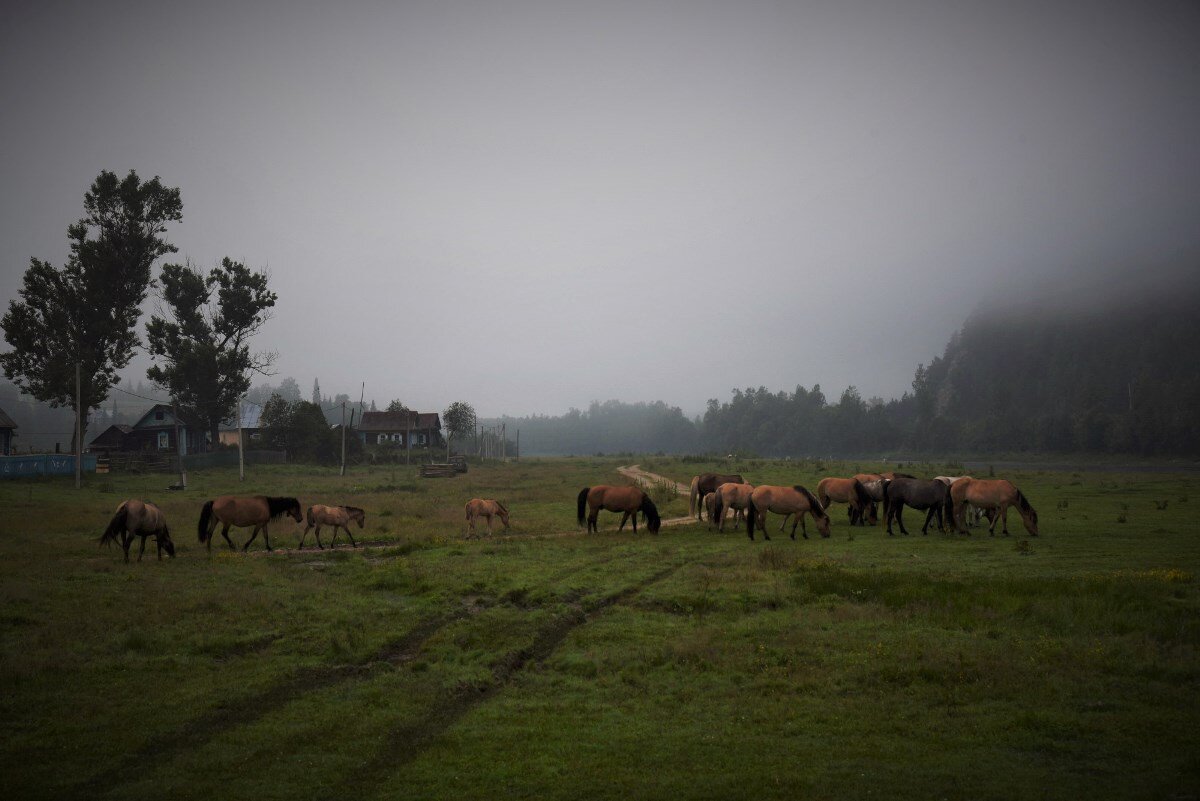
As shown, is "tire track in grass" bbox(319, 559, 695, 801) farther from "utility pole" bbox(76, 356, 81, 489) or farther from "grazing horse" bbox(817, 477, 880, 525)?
"utility pole" bbox(76, 356, 81, 489)

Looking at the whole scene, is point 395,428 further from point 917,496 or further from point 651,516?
point 917,496

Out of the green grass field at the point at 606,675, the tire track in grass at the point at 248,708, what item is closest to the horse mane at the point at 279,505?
the green grass field at the point at 606,675

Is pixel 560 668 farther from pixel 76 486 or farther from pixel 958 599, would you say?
pixel 76 486

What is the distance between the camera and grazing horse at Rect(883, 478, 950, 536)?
24797 millimetres

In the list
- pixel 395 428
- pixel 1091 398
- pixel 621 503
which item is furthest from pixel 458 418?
pixel 1091 398

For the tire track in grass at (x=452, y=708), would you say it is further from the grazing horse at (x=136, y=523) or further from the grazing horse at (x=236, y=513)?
the grazing horse at (x=136, y=523)

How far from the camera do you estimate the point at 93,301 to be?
5503cm

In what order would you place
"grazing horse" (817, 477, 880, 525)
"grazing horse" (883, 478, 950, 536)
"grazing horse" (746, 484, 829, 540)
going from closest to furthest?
1. "grazing horse" (746, 484, 829, 540)
2. "grazing horse" (883, 478, 950, 536)
3. "grazing horse" (817, 477, 880, 525)

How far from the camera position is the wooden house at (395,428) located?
98000mm

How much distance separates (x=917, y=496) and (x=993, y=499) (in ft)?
7.76

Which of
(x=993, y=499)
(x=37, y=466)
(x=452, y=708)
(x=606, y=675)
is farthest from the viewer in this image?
(x=37, y=466)

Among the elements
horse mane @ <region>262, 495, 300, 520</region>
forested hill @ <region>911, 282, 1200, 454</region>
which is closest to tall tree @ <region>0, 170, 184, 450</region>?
horse mane @ <region>262, 495, 300, 520</region>

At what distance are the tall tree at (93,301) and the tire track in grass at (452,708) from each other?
5042 centimetres

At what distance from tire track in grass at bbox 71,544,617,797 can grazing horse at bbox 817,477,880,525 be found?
62.5 ft
